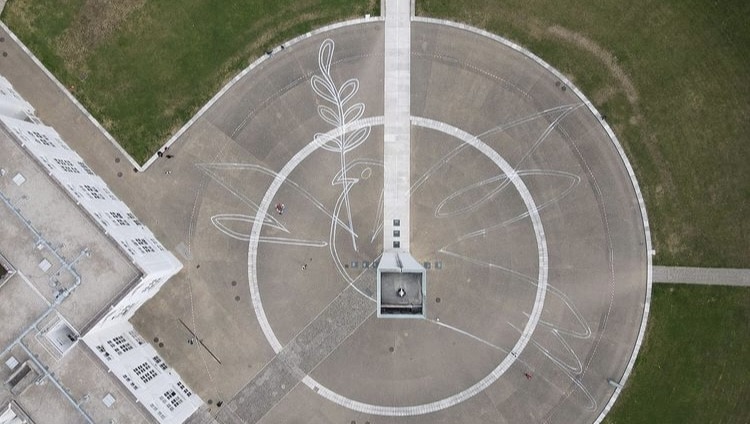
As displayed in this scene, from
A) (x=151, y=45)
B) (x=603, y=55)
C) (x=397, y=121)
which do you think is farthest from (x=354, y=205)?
(x=603, y=55)

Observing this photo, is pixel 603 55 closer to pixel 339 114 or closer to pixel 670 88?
pixel 670 88

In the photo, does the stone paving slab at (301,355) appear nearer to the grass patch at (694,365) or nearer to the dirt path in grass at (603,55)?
the grass patch at (694,365)

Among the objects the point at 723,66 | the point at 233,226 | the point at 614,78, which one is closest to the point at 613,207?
the point at 614,78

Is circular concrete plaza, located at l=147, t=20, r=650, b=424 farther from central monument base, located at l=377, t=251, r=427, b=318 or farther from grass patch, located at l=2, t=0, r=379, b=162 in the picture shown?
central monument base, located at l=377, t=251, r=427, b=318

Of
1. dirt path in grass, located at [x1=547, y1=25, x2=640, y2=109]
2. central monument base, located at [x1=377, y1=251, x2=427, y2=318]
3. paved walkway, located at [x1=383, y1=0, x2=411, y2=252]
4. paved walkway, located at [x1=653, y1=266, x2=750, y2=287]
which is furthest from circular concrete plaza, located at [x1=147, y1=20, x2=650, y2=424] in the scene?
central monument base, located at [x1=377, y1=251, x2=427, y2=318]

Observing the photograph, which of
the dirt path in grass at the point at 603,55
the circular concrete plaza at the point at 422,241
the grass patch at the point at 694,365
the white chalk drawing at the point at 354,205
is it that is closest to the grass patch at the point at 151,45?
the circular concrete plaza at the point at 422,241

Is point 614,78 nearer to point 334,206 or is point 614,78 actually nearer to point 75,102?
point 334,206
